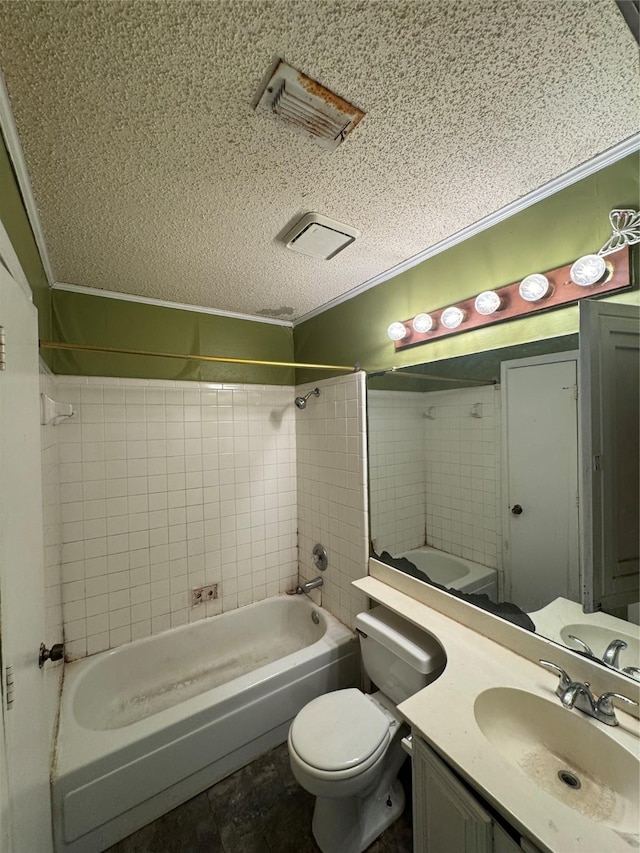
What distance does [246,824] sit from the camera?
1347 millimetres

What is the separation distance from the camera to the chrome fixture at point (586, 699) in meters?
0.87

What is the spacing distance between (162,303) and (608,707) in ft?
8.82

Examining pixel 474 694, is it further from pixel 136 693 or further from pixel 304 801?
pixel 136 693

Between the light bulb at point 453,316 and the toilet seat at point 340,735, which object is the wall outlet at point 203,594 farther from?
the light bulb at point 453,316

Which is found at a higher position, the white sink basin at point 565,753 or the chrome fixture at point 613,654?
the chrome fixture at point 613,654

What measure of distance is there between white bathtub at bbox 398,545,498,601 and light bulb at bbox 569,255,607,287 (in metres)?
1.11

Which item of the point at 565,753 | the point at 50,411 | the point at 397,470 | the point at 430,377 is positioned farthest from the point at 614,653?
the point at 50,411

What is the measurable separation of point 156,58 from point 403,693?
2210 millimetres

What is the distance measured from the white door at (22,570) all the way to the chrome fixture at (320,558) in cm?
148

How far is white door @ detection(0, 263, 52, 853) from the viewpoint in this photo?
0.64 m

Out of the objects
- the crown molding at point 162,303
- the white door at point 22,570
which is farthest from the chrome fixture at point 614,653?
the crown molding at point 162,303

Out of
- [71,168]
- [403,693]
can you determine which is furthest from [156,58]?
[403,693]

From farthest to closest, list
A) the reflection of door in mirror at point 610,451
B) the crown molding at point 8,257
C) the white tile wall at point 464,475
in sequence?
the white tile wall at point 464,475 → the reflection of door in mirror at point 610,451 → the crown molding at point 8,257

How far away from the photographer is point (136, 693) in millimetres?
1833
